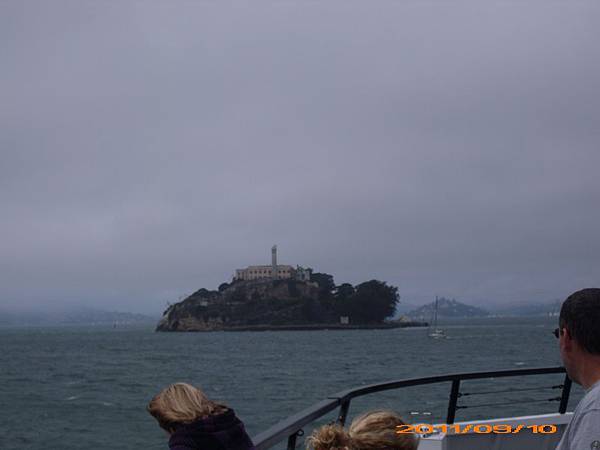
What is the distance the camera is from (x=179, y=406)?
119 inches

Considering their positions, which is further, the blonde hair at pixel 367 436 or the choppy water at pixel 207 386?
A: the choppy water at pixel 207 386

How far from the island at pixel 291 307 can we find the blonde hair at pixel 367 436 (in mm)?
156401

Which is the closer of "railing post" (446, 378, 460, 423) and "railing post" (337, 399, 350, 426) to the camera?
"railing post" (337, 399, 350, 426)

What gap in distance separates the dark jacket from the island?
156 metres

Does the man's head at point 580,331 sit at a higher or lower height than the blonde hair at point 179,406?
higher

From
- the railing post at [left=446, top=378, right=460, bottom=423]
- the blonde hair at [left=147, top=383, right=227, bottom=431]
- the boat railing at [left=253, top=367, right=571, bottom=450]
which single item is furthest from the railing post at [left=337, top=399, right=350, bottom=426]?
the railing post at [left=446, top=378, right=460, bottom=423]

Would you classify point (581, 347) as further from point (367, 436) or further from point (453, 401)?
point (453, 401)

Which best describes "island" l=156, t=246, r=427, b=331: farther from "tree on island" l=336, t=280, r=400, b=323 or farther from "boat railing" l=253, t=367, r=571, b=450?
"boat railing" l=253, t=367, r=571, b=450

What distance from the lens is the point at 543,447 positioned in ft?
17.2

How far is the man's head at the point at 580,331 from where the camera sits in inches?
86.4

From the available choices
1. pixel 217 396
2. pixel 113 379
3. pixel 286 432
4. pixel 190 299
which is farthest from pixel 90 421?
pixel 190 299

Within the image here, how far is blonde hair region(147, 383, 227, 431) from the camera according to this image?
3004mm

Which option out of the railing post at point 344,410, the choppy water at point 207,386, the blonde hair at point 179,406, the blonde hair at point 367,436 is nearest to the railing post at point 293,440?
the railing post at point 344,410
